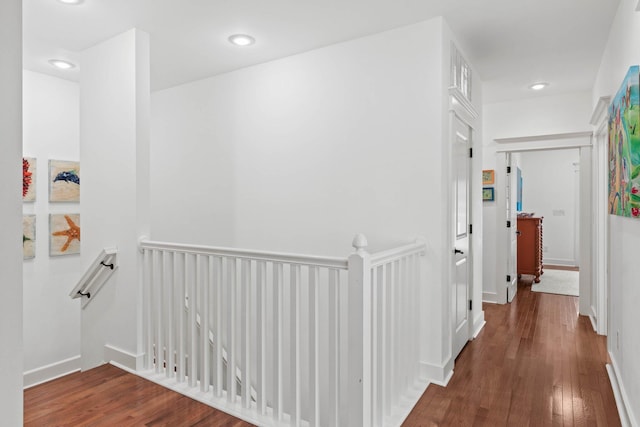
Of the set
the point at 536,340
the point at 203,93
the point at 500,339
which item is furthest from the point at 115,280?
the point at 536,340

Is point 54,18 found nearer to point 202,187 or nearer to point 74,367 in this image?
point 202,187

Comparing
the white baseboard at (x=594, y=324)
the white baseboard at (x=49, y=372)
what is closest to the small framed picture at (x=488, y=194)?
the white baseboard at (x=594, y=324)

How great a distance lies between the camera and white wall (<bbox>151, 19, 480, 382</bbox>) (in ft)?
9.25

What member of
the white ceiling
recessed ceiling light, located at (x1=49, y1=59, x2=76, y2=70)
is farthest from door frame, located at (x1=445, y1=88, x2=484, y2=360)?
recessed ceiling light, located at (x1=49, y1=59, x2=76, y2=70)

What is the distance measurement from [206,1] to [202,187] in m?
1.95

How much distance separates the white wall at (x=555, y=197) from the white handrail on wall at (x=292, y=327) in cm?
674

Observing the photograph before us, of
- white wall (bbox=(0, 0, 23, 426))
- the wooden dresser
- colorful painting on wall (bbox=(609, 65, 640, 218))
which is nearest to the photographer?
white wall (bbox=(0, 0, 23, 426))

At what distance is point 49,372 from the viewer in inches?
153

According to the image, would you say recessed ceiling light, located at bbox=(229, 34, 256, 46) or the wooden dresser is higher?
recessed ceiling light, located at bbox=(229, 34, 256, 46)

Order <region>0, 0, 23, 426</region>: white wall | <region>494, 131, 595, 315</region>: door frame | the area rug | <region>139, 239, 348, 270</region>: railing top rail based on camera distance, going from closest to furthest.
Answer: <region>0, 0, 23, 426</region>: white wall, <region>139, 239, 348, 270</region>: railing top rail, <region>494, 131, 595, 315</region>: door frame, the area rug

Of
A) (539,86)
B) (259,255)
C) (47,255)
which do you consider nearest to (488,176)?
(539,86)

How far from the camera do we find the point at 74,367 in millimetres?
4082

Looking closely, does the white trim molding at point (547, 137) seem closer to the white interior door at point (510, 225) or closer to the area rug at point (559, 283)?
the white interior door at point (510, 225)

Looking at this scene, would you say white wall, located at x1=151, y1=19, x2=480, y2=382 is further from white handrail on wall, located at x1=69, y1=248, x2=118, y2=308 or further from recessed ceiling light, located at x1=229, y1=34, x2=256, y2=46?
white handrail on wall, located at x1=69, y1=248, x2=118, y2=308
